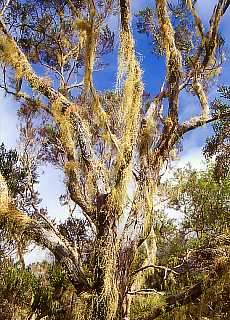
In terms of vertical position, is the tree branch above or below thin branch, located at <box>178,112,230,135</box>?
below

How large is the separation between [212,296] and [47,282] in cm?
304

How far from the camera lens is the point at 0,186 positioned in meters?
4.64

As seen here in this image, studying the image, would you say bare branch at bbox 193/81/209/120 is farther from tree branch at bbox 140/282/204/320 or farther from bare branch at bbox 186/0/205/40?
tree branch at bbox 140/282/204/320

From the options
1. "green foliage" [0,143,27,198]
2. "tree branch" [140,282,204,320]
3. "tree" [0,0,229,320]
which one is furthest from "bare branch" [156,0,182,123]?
"green foliage" [0,143,27,198]

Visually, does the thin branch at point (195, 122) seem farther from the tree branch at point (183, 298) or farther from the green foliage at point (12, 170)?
the green foliage at point (12, 170)

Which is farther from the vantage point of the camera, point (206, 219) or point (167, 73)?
point (206, 219)

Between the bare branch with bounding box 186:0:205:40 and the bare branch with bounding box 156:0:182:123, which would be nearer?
the bare branch with bounding box 156:0:182:123

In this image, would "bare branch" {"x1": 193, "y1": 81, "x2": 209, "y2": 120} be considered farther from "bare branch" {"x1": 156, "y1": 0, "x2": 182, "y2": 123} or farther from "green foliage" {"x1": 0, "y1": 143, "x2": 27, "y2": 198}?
"green foliage" {"x1": 0, "y1": 143, "x2": 27, "y2": 198}

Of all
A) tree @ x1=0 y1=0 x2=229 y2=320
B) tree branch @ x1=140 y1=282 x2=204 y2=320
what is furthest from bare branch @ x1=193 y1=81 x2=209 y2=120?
tree branch @ x1=140 y1=282 x2=204 y2=320

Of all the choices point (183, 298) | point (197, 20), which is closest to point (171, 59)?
point (197, 20)

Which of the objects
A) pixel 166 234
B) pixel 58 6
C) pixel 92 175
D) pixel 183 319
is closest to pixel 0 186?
pixel 92 175

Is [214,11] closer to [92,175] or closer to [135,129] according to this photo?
[135,129]

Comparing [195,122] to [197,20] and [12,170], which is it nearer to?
[197,20]

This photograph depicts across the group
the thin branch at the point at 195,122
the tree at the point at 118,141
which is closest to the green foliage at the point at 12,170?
the tree at the point at 118,141
